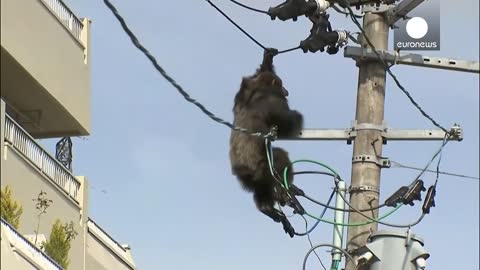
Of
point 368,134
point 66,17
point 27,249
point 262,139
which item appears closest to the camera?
point 368,134

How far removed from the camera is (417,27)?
433 inches

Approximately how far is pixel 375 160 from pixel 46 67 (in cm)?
879

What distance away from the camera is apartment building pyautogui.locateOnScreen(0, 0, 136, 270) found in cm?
1684

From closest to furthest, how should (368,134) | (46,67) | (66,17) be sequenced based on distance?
1. (368,134)
2. (46,67)
3. (66,17)

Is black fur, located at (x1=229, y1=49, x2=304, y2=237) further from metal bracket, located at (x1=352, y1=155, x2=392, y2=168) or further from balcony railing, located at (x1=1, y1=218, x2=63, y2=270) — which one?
balcony railing, located at (x1=1, y1=218, x2=63, y2=270)

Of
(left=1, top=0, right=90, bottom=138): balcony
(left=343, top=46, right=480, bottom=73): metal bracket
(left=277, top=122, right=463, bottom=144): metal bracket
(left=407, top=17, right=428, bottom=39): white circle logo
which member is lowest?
(left=277, top=122, right=463, bottom=144): metal bracket

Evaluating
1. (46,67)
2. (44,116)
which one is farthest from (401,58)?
(44,116)

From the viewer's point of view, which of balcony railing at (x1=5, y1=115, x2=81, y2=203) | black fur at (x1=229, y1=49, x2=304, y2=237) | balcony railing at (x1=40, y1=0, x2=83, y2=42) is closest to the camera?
black fur at (x1=229, y1=49, x2=304, y2=237)

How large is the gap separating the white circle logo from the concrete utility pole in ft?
0.69

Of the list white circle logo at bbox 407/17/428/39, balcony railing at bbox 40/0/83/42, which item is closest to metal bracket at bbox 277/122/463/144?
white circle logo at bbox 407/17/428/39

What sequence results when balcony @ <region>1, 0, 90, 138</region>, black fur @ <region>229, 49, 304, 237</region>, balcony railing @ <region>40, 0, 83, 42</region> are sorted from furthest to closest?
balcony railing @ <region>40, 0, 83, 42</region> < balcony @ <region>1, 0, 90, 138</region> < black fur @ <region>229, 49, 304, 237</region>

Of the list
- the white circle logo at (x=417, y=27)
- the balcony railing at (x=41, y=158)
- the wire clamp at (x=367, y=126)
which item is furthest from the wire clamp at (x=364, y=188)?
the balcony railing at (x=41, y=158)

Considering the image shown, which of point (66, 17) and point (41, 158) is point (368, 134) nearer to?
point (41, 158)

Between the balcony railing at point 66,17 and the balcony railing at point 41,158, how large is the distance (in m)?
2.10
